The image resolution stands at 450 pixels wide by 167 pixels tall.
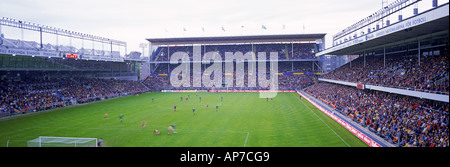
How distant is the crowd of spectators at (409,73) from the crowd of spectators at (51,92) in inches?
1623

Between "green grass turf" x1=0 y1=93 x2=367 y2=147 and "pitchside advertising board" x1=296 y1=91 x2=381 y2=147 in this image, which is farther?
"green grass turf" x1=0 y1=93 x2=367 y2=147

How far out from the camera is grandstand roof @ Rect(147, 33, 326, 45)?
71.4 metres

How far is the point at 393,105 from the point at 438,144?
9285mm

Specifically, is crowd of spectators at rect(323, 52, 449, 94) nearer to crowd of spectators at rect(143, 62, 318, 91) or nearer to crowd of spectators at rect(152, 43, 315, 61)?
crowd of spectators at rect(143, 62, 318, 91)

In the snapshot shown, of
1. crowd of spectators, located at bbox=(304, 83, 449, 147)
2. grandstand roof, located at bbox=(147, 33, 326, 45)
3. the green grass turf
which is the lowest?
the green grass turf

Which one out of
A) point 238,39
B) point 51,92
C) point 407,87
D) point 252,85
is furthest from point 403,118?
point 238,39

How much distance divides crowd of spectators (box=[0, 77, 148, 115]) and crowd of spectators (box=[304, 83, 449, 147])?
38.3 m

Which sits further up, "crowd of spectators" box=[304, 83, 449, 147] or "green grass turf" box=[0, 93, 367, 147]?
"crowd of spectators" box=[304, 83, 449, 147]

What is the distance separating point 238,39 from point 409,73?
182ft

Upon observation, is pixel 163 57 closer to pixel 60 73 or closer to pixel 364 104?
pixel 60 73

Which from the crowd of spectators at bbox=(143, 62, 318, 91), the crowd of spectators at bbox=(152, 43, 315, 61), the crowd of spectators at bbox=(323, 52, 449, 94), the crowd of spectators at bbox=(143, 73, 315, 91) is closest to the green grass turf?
the crowd of spectators at bbox=(323, 52, 449, 94)

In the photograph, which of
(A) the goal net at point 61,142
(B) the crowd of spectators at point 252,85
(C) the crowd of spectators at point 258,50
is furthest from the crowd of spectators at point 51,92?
(C) the crowd of spectators at point 258,50

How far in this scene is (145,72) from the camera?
255 feet
